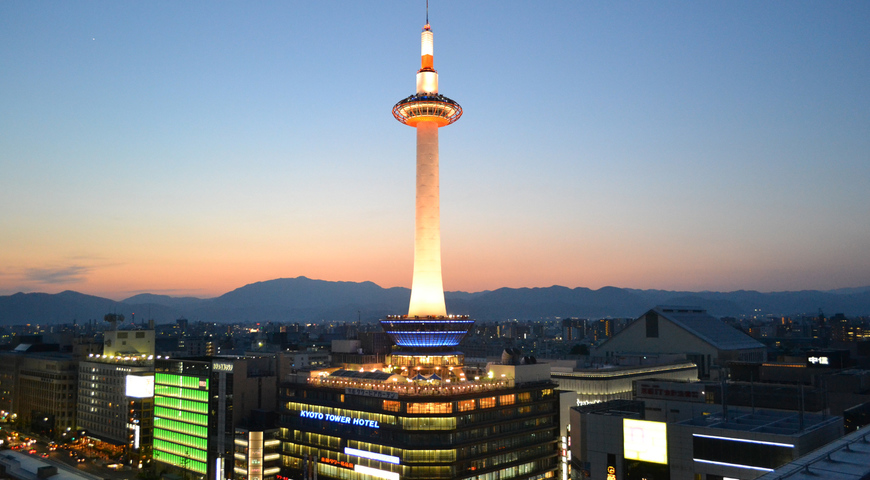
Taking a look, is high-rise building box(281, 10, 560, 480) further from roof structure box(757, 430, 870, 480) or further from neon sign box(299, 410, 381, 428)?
roof structure box(757, 430, 870, 480)

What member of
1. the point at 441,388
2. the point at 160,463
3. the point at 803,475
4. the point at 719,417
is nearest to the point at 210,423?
the point at 160,463

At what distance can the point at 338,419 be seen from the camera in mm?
112938

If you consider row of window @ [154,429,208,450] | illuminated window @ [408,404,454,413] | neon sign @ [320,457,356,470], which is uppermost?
illuminated window @ [408,404,454,413]

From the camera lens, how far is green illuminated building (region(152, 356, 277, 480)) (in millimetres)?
126562

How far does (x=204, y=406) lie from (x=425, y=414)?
53.2 meters

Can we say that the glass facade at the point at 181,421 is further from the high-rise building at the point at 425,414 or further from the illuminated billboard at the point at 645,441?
the illuminated billboard at the point at 645,441

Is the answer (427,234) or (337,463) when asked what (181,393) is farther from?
(427,234)

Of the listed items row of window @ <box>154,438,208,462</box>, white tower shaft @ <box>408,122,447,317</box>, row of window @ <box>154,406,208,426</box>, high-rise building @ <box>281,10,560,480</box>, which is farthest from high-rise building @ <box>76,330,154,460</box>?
white tower shaft @ <box>408,122,447,317</box>

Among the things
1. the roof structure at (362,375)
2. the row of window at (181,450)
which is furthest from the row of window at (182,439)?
the roof structure at (362,375)

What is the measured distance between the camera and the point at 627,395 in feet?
517

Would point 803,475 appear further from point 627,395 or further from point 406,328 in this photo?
point 627,395

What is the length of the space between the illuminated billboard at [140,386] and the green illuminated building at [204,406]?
6.49m

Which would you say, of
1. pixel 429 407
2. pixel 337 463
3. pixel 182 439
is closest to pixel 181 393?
pixel 182 439

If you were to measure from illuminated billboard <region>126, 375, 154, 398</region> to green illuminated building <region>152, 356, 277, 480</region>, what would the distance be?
6.49 meters
